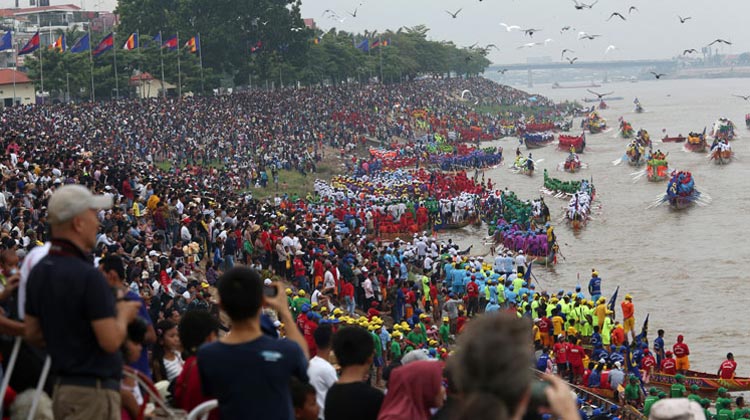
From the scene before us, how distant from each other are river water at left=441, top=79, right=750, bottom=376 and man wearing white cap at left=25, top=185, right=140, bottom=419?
60.1 feet

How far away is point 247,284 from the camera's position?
15.5 ft

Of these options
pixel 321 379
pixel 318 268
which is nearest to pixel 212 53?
pixel 318 268

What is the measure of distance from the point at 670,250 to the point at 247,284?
107 feet

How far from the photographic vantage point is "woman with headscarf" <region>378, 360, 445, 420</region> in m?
5.22

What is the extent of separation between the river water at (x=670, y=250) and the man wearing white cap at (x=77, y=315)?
721 inches

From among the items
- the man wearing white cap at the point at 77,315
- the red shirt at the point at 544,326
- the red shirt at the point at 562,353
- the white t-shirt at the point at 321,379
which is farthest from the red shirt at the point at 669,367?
the man wearing white cap at the point at 77,315

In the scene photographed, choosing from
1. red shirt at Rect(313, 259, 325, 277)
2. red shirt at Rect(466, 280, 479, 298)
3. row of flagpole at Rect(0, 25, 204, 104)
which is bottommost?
red shirt at Rect(466, 280, 479, 298)

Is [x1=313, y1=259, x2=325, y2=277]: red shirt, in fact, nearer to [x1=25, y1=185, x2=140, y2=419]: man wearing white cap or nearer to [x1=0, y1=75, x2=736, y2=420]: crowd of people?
[x1=0, y1=75, x2=736, y2=420]: crowd of people

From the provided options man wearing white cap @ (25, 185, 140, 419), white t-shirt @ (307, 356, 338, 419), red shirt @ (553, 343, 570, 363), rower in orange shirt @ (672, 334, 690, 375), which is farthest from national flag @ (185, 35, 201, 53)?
man wearing white cap @ (25, 185, 140, 419)

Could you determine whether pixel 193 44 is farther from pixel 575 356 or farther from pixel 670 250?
pixel 575 356

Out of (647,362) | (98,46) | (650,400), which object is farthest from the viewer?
(98,46)

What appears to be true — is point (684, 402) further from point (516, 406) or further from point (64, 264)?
point (64, 264)

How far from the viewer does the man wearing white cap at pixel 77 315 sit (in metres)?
4.45

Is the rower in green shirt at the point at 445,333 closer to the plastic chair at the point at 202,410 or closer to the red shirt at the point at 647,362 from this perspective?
the red shirt at the point at 647,362
